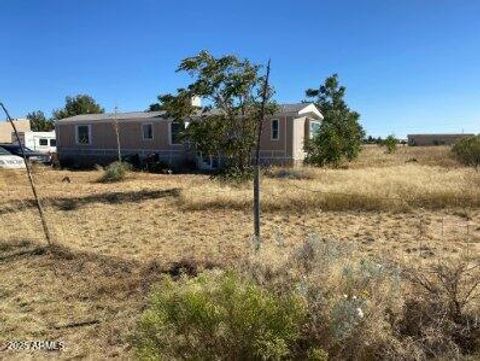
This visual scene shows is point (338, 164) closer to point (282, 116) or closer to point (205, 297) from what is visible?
point (282, 116)

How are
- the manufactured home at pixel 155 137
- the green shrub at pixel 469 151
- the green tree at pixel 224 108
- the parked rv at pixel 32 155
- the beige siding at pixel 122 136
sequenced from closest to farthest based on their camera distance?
the green tree at pixel 224 108, the green shrub at pixel 469 151, the manufactured home at pixel 155 137, the parked rv at pixel 32 155, the beige siding at pixel 122 136

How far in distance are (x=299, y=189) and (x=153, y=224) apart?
174 inches

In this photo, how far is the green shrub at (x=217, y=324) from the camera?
3559 millimetres

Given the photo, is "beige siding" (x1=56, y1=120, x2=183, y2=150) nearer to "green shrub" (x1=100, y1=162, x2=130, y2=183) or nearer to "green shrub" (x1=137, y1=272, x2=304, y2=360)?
"green shrub" (x1=100, y1=162, x2=130, y2=183)

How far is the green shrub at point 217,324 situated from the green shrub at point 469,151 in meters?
22.2

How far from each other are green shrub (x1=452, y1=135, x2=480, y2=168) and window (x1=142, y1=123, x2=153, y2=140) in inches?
656

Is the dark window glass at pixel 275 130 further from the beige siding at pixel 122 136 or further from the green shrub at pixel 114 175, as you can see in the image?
the green shrub at pixel 114 175

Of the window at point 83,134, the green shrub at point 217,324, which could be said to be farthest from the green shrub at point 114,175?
the green shrub at point 217,324

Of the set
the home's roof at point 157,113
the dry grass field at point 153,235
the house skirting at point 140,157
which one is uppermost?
the home's roof at point 157,113

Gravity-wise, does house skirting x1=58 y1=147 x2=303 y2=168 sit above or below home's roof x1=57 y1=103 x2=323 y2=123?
below

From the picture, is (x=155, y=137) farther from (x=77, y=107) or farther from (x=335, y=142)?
(x=77, y=107)

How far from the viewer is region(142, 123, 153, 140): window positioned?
29188mm

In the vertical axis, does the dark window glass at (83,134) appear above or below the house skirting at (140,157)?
above

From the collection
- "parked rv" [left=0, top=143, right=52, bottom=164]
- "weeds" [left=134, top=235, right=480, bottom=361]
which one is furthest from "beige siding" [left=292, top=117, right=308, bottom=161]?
"weeds" [left=134, top=235, right=480, bottom=361]
